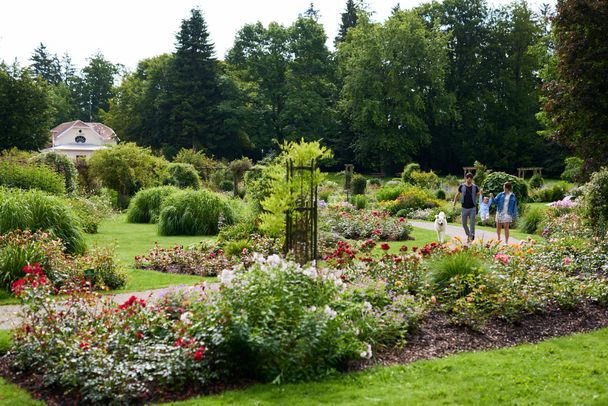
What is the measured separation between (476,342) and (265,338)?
2433 millimetres

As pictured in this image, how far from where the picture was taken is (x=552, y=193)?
26.9 m

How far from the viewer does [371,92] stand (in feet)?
144

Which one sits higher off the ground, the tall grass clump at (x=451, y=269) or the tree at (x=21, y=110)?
the tree at (x=21, y=110)

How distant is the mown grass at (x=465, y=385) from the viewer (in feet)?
14.5

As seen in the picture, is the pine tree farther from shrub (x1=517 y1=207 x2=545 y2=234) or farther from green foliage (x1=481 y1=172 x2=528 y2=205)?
shrub (x1=517 y1=207 x2=545 y2=234)

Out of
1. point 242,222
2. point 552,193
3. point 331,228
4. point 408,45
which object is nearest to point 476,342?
point 242,222

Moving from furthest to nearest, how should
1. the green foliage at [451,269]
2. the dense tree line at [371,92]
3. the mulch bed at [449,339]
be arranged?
1. the dense tree line at [371,92]
2. the green foliage at [451,269]
3. the mulch bed at [449,339]

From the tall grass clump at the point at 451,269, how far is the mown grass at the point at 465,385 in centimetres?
172

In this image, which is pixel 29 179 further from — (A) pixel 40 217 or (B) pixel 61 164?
(A) pixel 40 217

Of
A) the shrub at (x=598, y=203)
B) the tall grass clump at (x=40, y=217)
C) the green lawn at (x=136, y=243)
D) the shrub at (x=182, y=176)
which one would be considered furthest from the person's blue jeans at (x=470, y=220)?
the shrub at (x=182, y=176)

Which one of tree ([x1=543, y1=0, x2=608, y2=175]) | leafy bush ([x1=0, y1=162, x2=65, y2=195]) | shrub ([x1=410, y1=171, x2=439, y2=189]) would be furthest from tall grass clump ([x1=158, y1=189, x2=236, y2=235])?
shrub ([x1=410, y1=171, x2=439, y2=189])

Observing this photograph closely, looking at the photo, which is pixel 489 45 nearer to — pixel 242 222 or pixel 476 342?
pixel 242 222

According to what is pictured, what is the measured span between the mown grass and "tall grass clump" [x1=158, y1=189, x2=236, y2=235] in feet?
35.2

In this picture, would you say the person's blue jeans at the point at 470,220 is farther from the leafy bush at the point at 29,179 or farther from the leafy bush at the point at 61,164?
the leafy bush at the point at 61,164
